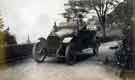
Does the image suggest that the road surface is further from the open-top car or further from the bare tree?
the bare tree

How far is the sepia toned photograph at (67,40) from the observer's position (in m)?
1.76

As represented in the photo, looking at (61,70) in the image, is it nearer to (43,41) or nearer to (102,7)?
(43,41)

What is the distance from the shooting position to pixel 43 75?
1.85m

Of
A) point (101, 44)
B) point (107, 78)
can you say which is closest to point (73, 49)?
point (101, 44)

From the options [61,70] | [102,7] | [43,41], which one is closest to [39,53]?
[43,41]

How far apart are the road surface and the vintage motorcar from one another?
0.17 feet

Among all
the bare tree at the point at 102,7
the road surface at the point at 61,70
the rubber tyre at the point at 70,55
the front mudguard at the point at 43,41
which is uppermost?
the bare tree at the point at 102,7

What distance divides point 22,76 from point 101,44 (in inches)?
28.9

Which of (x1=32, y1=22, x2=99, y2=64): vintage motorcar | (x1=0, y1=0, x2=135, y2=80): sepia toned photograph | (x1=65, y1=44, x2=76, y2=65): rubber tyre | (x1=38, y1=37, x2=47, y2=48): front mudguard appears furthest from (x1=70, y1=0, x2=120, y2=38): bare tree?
(x1=38, y1=37, x2=47, y2=48): front mudguard

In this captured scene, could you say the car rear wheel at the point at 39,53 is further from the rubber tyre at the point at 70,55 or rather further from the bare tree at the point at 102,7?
the bare tree at the point at 102,7

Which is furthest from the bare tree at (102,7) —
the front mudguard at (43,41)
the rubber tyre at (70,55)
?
the front mudguard at (43,41)

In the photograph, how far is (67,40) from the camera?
71.6 inches

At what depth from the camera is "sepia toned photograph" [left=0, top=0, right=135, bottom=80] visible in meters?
1.76

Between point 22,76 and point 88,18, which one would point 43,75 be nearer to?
point 22,76
